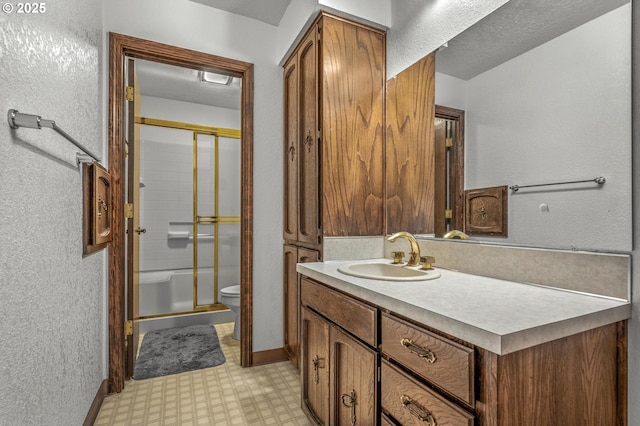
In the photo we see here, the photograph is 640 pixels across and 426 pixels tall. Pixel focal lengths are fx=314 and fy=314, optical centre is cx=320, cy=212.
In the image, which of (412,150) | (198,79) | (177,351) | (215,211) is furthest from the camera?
(215,211)

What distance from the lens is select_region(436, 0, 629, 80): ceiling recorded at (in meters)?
1.01

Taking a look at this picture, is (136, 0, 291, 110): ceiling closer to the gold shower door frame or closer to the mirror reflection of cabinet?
the gold shower door frame

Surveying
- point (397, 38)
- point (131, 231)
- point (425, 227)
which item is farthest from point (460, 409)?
point (131, 231)

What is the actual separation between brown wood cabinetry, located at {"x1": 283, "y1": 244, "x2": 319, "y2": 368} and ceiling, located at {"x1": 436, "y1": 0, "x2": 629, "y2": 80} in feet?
4.36

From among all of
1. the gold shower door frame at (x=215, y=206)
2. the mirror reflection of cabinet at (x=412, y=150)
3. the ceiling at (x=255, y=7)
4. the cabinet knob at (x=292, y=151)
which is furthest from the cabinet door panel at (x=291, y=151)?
the gold shower door frame at (x=215, y=206)

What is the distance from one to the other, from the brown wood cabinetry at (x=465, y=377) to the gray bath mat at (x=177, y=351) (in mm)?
1473

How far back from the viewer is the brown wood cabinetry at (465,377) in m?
0.69

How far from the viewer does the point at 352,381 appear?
3.80ft

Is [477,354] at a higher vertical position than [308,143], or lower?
lower

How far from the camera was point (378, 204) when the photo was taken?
189cm

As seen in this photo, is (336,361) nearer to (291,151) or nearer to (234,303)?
(291,151)

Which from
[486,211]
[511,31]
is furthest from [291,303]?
[511,31]

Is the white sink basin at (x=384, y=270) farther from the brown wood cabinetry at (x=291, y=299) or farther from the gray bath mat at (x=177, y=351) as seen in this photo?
the gray bath mat at (x=177, y=351)

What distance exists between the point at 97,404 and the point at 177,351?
82 cm
